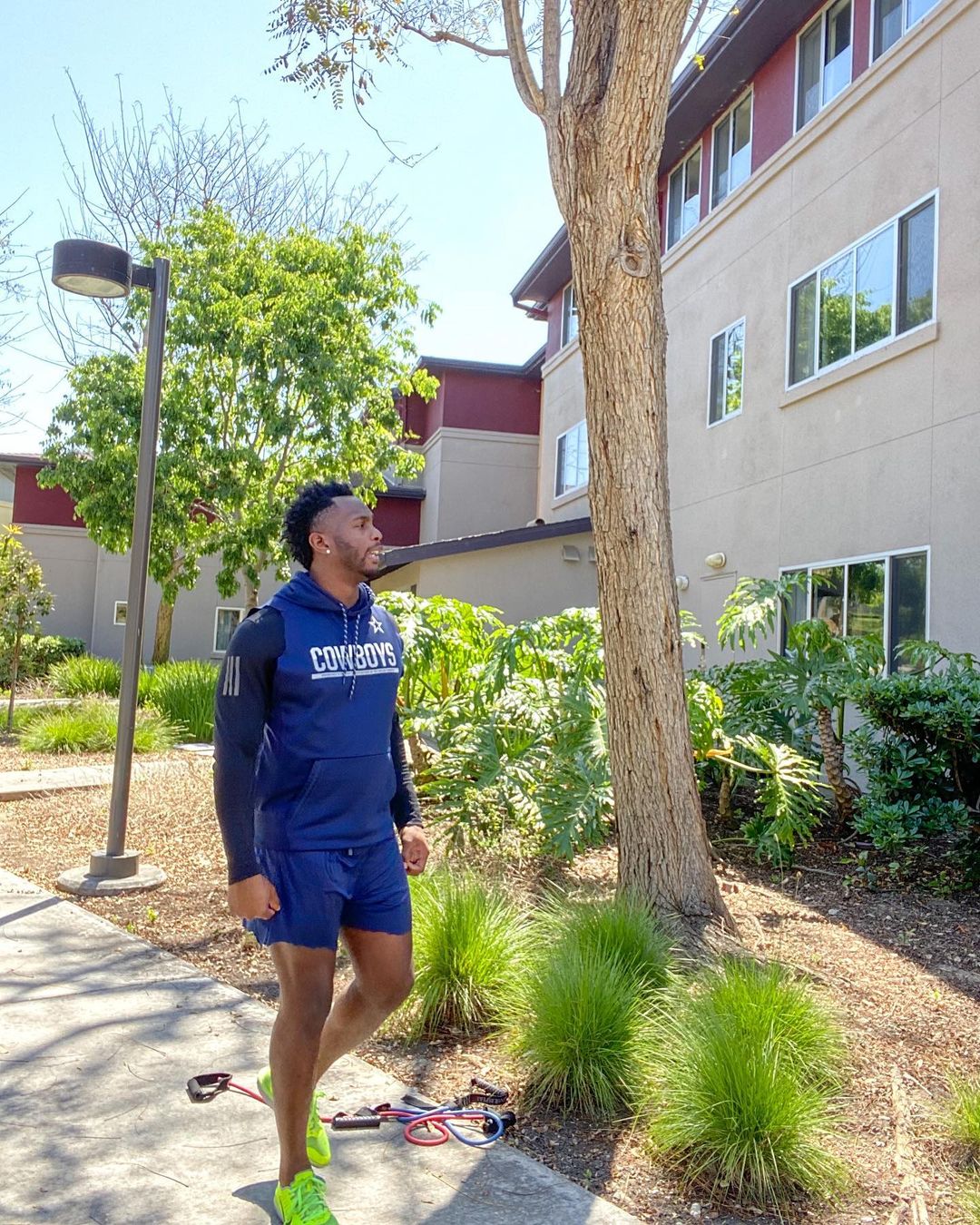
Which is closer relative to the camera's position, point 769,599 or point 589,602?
point 769,599

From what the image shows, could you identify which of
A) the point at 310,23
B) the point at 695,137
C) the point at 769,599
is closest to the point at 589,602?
the point at 695,137

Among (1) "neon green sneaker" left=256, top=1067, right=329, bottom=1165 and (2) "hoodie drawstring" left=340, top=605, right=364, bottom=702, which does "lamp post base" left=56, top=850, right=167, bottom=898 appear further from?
(2) "hoodie drawstring" left=340, top=605, right=364, bottom=702

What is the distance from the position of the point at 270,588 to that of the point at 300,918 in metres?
24.7

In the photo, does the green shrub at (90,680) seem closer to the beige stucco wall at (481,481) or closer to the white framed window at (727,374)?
the white framed window at (727,374)

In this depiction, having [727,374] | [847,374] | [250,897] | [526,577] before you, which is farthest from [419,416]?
[250,897]

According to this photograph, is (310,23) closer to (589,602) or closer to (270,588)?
(589,602)

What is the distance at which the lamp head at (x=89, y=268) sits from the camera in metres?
6.57

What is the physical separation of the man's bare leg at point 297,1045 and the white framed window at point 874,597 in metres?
6.57

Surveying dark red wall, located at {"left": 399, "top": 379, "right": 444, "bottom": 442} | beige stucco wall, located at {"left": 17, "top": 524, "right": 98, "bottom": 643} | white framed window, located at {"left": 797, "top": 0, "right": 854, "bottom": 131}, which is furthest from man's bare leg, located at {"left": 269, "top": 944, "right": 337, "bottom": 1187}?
beige stucco wall, located at {"left": 17, "top": 524, "right": 98, "bottom": 643}

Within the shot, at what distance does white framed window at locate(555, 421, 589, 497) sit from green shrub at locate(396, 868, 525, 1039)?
46.7ft

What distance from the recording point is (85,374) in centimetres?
1797

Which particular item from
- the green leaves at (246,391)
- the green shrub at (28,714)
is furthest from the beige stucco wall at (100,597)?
the green shrub at (28,714)

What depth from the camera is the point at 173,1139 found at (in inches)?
136

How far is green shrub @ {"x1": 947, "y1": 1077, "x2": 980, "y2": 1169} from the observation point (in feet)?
11.3
